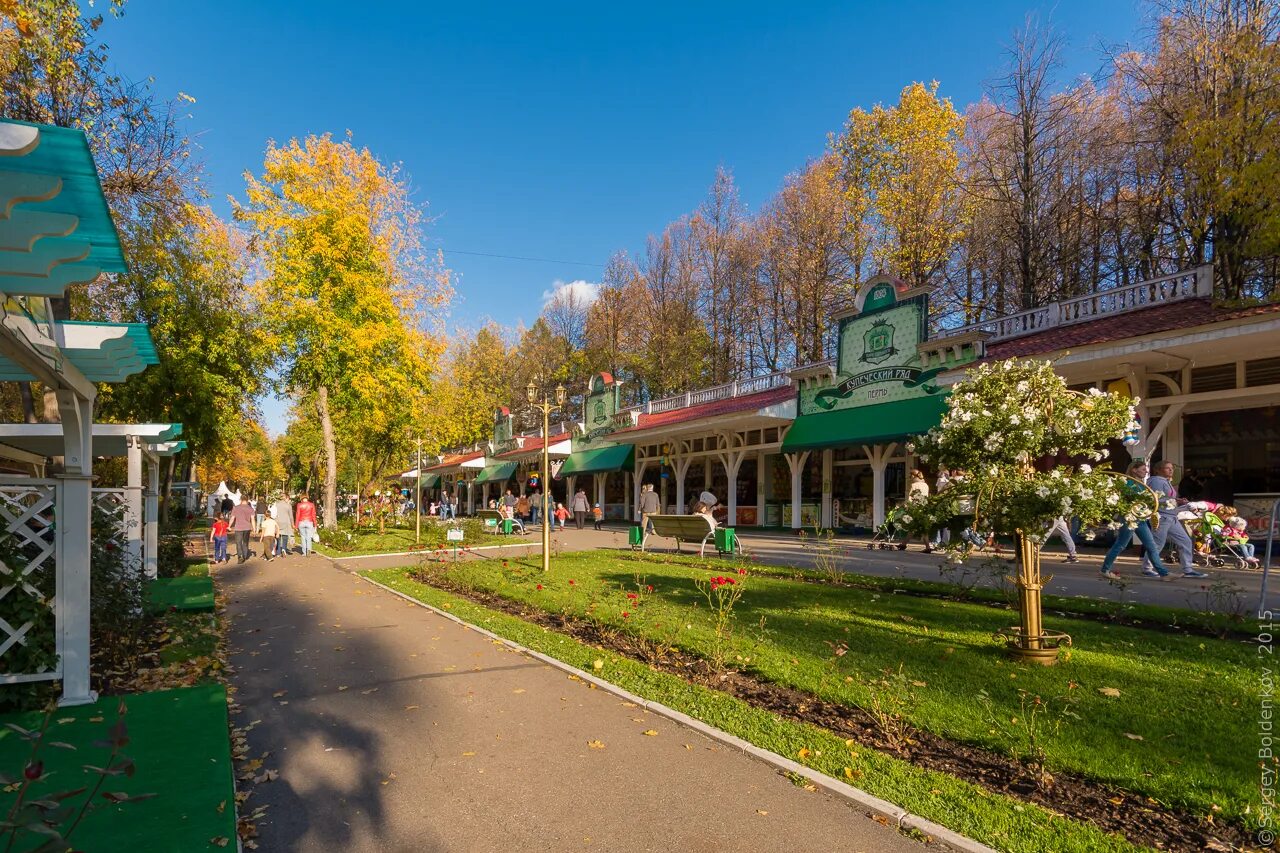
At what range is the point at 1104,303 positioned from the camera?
15.9m

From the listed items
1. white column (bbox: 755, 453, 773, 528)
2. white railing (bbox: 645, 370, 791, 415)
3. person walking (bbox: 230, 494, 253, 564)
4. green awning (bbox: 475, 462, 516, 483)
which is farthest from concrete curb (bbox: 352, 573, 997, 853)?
green awning (bbox: 475, 462, 516, 483)

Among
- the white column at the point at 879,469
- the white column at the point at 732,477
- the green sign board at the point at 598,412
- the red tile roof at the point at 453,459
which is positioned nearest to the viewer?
the white column at the point at 879,469

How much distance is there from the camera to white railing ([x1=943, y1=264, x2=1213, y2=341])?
14.1 meters

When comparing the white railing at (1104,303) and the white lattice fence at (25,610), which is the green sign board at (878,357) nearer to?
the white railing at (1104,303)

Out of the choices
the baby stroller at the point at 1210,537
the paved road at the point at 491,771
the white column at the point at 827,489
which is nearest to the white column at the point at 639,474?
the white column at the point at 827,489

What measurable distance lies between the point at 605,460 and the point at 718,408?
26.1 ft

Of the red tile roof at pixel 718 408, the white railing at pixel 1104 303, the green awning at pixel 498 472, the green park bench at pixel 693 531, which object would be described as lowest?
the green park bench at pixel 693 531

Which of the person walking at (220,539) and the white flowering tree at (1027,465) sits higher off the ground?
the white flowering tree at (1027,465)

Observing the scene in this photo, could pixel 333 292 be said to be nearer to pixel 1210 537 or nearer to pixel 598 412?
pixel 598 412

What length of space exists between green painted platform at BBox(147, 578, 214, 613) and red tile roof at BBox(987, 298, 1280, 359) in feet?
54.4

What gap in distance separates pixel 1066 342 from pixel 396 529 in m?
23.0

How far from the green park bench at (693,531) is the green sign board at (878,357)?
7968 millimetres

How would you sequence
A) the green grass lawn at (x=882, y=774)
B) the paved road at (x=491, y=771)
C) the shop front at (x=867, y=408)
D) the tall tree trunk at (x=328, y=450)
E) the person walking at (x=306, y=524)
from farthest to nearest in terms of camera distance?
the tall tree trunk at (x=328, y=450), the person walking at (x=306, y=524), the shop front at (x=867, y=408), the paved road at (x=491, y=771), the green grass lawn at (x=882, y=774)

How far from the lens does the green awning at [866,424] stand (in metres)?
17.4
